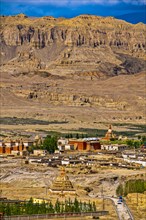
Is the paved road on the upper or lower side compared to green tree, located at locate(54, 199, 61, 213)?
lower

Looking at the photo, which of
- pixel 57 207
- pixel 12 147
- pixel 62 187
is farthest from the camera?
pixel 12 147

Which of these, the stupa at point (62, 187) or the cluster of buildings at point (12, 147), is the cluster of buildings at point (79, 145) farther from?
the stupa at point (62, 187)

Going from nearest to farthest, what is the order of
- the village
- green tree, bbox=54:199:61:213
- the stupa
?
green tree, bbox=54:199:61:213 < the village < the stupa

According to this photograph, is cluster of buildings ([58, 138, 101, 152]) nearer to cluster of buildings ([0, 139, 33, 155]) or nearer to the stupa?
cluster of buildings ([0, 139, 33, 155])

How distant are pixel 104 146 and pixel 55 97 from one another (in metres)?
83.0

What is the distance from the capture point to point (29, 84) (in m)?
180

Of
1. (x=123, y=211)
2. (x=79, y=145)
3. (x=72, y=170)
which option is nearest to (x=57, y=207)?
(x=123, y=211)

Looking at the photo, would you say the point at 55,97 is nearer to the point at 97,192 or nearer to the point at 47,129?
the point at 47,129

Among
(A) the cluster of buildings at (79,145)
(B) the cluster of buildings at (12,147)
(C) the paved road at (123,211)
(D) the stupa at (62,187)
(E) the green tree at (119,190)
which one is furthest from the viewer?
(A) the cluster of buildings at (79,145)

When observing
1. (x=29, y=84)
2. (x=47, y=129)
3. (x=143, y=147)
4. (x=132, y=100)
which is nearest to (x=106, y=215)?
(x=143, y=147)

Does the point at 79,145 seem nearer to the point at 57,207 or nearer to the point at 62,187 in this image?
the point at 62,187

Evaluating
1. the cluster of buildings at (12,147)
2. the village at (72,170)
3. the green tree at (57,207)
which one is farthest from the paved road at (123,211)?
the cluster of buildings at (12,147)

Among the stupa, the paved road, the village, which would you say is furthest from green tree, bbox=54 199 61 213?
the stupa

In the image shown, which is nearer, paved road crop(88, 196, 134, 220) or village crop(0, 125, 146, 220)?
paved road crop(88, 196, 134, 220)
